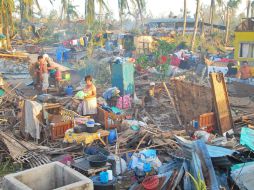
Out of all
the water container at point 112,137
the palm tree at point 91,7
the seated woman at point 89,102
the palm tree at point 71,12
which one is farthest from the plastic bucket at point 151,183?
the palm tree at point 71,12

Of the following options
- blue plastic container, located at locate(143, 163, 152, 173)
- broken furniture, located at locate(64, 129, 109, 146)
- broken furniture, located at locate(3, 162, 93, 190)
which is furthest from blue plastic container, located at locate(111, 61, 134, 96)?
broken furniture, located at locate(3, 162, 93, 190)

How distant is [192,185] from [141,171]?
128 cm

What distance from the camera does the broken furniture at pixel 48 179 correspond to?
15.1 feet

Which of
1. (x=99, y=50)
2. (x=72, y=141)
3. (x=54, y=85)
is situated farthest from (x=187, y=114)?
(x=99, y=50)

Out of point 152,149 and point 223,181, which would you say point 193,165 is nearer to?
point 223,181

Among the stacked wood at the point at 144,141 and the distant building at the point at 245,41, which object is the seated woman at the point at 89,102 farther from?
the distant building at the point at 245,41


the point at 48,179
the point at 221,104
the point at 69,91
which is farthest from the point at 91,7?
the point at 48,179

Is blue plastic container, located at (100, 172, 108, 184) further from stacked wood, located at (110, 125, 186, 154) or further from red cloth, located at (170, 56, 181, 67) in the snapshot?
red cloth, located at (170, 56, 181, 67)

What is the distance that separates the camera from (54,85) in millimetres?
15906

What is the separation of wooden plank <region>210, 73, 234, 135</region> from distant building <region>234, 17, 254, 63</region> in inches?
571

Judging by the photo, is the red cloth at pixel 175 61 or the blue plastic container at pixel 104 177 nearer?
the blue plastic container at pixel 104 177

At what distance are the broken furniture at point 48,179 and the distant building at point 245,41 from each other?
21.4 metres

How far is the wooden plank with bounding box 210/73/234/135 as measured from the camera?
10.5 metres

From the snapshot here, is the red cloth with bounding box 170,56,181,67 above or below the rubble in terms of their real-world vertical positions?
above
